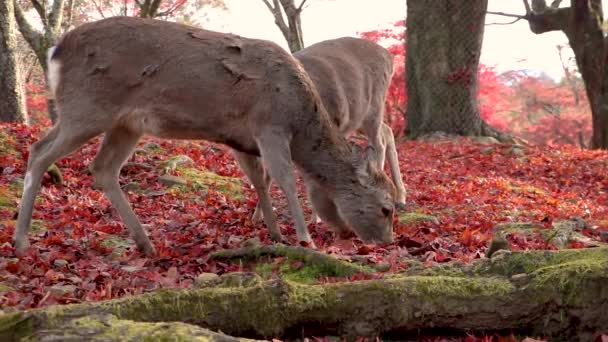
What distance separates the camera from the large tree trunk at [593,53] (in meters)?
17.6

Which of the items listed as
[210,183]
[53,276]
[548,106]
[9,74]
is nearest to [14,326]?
[53,276]

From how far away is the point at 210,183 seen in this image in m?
9.25

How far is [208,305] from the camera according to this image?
9.95 ft

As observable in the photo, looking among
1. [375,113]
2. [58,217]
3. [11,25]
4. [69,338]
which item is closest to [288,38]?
[11,25]

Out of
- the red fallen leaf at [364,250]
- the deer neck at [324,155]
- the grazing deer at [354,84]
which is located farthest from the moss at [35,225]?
the red fallen leaf at [364,250]

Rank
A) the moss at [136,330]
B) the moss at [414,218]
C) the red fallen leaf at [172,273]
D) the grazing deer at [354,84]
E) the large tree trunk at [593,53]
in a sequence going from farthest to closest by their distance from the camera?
the large tree trunk at [593,53] → the moss at [414,218] → the grazing deer at [354,84] → the red fallen leaf at [172,273] → the moss at [136,330]

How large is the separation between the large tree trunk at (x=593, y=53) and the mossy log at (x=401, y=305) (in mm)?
15382

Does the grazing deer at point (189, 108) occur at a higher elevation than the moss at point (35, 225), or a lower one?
higher

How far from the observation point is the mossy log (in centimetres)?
303

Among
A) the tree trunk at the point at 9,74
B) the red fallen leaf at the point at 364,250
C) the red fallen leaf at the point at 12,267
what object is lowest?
the red fallen leaf at the point at 364,250

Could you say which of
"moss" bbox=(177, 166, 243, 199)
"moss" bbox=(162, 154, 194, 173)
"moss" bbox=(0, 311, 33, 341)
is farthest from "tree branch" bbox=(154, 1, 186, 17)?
"moss" bbox=(0, 311, 33, 341)

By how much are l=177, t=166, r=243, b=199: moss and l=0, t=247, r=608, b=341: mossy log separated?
5.62 metres

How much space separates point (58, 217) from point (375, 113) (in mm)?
3699

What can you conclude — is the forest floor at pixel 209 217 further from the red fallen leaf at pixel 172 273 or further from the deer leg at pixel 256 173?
the deer leg at pixel 256 173
